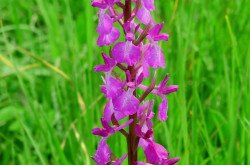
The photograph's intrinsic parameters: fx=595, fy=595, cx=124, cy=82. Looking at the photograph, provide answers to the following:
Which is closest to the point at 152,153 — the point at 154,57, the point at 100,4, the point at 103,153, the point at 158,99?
the point at 103,153

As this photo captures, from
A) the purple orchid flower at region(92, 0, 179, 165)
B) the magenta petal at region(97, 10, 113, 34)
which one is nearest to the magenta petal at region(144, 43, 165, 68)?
the purple orchid flower at region(92, 0, 179, 165)

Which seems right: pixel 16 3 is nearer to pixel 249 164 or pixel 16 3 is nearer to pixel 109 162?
pixel 249 164

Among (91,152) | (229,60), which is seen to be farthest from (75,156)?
(229,60)

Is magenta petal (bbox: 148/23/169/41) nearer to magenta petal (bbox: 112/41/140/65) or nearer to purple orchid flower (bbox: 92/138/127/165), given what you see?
magenta petal (bbox: 112/41/140/65)

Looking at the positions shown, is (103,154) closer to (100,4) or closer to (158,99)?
(100,4)

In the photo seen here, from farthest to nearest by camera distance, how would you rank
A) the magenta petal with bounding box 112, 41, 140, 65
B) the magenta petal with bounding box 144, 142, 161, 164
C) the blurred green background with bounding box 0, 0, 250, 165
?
the blurred green background with bounding box 0, 0, 250, 165 → the magenta petal with bounding box 144, 142, 161, 164 → the magenta petal with bounding box 112, 41, 140, 65
